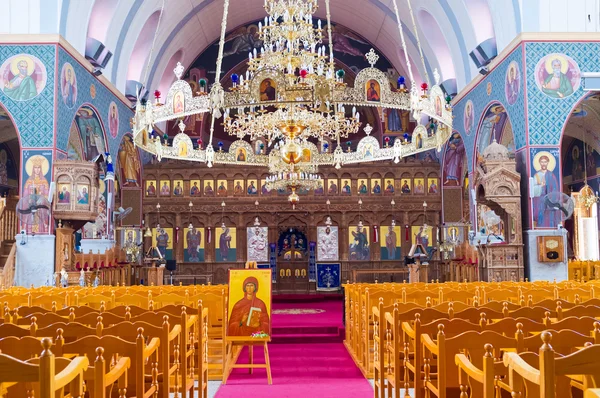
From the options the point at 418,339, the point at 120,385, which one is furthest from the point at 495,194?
the point at 120,385

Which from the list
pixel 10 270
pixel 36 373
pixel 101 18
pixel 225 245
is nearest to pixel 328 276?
pixel 225 245

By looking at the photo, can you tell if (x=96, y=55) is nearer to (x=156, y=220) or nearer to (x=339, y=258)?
(x=156, y=220)

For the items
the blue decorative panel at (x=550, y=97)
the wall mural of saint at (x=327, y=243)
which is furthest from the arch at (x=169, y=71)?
the blue decorative panel at (x=550, y=97)

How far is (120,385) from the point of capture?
3619 mm

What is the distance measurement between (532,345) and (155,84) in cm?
2099

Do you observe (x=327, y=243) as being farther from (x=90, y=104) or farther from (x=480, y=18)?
(x=90, y=104)

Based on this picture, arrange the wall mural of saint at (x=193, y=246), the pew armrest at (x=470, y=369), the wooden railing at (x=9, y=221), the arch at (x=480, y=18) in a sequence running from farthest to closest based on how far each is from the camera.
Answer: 1. the wall mural of saint at (x=193, y=246)
2. the wooden railing at (x=9, y=221)
3. the arch at (x=480, y=18)
4. the pew armrest at (x=470, y=369)

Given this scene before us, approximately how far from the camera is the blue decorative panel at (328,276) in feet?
75.6

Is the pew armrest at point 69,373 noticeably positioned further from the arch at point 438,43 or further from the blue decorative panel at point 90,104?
the arch at point 438,43

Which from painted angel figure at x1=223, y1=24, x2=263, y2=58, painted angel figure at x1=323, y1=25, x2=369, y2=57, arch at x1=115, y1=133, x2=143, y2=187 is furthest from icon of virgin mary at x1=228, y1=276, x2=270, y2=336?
painted angel figure at x1=323, y1=25, x2=369, y2=57

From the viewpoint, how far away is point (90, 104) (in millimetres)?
16891

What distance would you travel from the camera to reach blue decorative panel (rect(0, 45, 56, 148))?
14461 millimetres

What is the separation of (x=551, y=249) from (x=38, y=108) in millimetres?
12596

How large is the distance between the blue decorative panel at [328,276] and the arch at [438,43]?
26.0ft
